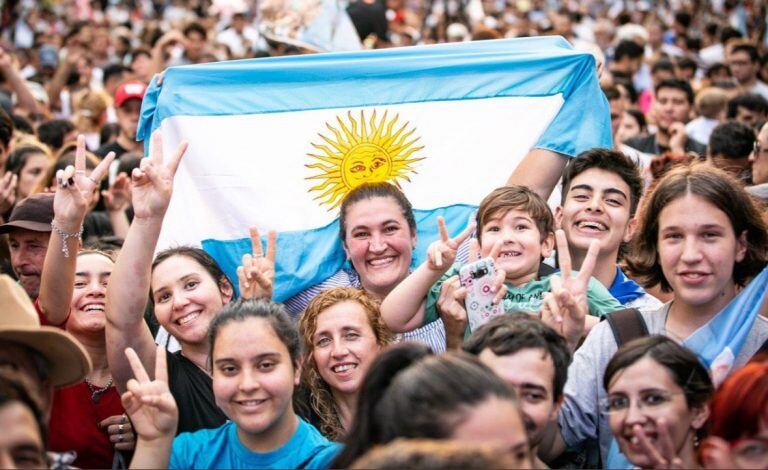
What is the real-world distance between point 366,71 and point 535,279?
69.0 inches

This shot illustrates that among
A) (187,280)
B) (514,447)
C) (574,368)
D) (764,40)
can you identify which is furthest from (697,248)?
(764,40)

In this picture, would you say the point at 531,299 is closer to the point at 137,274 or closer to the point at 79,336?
the point at 137,274

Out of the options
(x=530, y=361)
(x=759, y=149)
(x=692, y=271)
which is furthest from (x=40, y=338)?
(x=759, y=149)

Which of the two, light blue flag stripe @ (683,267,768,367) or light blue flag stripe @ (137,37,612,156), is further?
light blue flag stripe @ (137,37,612,156)

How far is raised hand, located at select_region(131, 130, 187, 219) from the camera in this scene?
4.27 meters

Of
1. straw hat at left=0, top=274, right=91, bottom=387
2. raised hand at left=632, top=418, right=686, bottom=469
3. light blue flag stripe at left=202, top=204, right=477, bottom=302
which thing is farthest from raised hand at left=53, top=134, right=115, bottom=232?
raised hand at left=632, top=418, right=686, bottom=469

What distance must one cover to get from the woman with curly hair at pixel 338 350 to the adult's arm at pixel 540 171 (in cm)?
146

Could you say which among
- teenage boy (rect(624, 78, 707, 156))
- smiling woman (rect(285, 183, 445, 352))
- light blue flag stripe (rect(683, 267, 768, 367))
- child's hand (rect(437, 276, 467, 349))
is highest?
teenage boy (rect(624, 78, 707, 156))

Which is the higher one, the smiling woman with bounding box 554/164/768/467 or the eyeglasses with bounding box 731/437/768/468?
the smiling woman with bounding box 554/164/768/467

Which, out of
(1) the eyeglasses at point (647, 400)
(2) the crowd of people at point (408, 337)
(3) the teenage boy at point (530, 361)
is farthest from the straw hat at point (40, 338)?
→ (1) the eyeglasses at point (647, 400)

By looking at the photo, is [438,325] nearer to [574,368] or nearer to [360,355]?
[360,355]

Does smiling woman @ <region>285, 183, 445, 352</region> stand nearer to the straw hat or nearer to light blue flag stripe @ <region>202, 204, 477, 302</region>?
light blue flag stripe @ <region>202, 204, 477, 302</region>

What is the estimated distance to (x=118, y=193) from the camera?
7219mm

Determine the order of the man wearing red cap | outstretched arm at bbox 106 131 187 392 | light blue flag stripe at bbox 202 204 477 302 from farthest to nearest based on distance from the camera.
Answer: the man wearing red cap < light blue flag stripe at bbox 202 204 477 302 < outstretched arm at bbox 106 131 187 392
